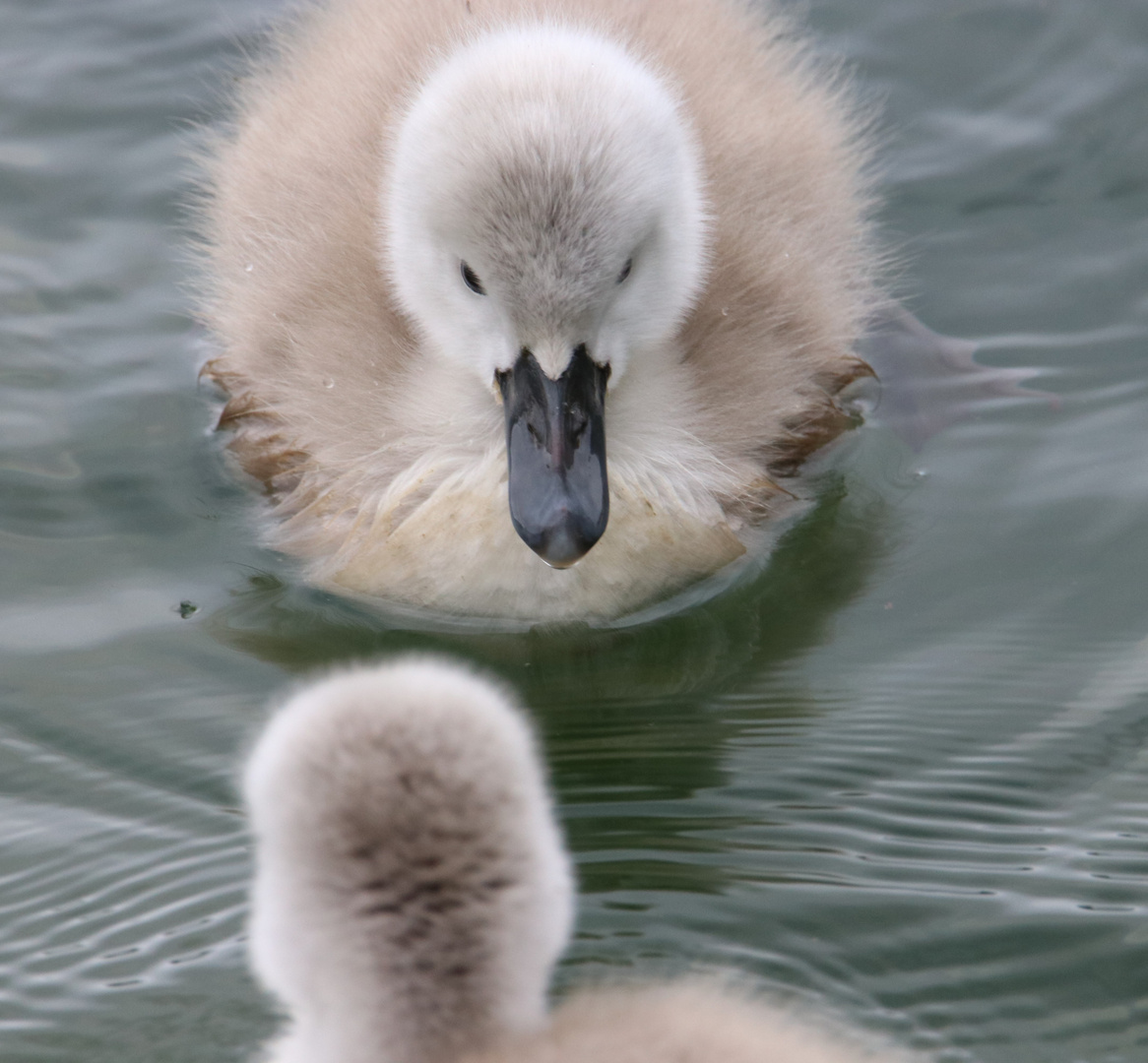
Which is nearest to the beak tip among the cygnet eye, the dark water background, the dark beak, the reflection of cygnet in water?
the dark beak

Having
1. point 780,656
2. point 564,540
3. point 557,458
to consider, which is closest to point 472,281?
point 557,458

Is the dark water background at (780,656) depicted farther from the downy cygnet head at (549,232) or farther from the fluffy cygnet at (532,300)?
the downy cygnet head at (549,232)

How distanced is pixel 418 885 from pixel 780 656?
146 cm

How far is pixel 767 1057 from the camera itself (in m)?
1.53

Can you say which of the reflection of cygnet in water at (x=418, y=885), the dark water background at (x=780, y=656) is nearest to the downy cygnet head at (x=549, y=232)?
the dark water background at (x=780, y=656)

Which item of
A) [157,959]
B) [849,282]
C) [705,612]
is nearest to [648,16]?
[849,282]

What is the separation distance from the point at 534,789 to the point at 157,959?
825 millimetres

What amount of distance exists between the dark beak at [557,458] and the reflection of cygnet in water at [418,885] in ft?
3.31

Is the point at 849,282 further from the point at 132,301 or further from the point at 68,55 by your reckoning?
the point at 68,55

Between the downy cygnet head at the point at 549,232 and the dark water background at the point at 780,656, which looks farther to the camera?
the downy cygnet head at the point at 549,232

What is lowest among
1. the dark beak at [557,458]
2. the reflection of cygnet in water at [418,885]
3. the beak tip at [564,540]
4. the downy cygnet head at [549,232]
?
the reflection of cygnet in water at [418,885]

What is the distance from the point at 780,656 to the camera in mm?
2855

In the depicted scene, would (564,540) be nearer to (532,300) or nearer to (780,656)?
(532,300)

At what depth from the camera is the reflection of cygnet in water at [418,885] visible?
4.76 feet
